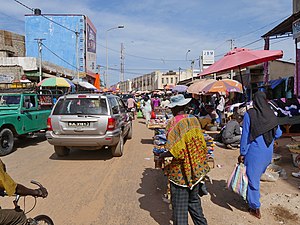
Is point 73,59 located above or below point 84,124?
above

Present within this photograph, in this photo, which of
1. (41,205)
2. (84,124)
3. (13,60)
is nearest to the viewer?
(41,205)

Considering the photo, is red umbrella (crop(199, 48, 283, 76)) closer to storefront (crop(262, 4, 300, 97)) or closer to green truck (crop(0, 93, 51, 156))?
storefront (crop(262, 4, 300, 97))

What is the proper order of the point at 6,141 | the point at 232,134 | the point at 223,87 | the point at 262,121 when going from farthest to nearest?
the point at 223,87 < the point at 232,134 < the point at 6,141 < the point at 262,121

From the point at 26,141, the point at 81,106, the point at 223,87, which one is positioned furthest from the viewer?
the point at 223,87

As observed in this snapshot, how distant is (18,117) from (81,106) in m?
2.62

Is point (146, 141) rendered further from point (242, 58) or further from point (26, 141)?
point (242, 58)

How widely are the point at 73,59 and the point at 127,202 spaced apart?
113ft

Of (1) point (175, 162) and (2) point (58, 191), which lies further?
(2) point (58, 191)

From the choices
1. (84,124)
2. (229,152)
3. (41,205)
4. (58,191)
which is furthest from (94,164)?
(229,152)

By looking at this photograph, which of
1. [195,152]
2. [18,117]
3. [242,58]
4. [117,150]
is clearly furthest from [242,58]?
[18,117]

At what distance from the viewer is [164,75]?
273ft

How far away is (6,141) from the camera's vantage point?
A: 25.7ft

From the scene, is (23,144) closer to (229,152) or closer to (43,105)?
(43,105)

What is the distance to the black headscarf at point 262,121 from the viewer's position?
3736 millimetres
